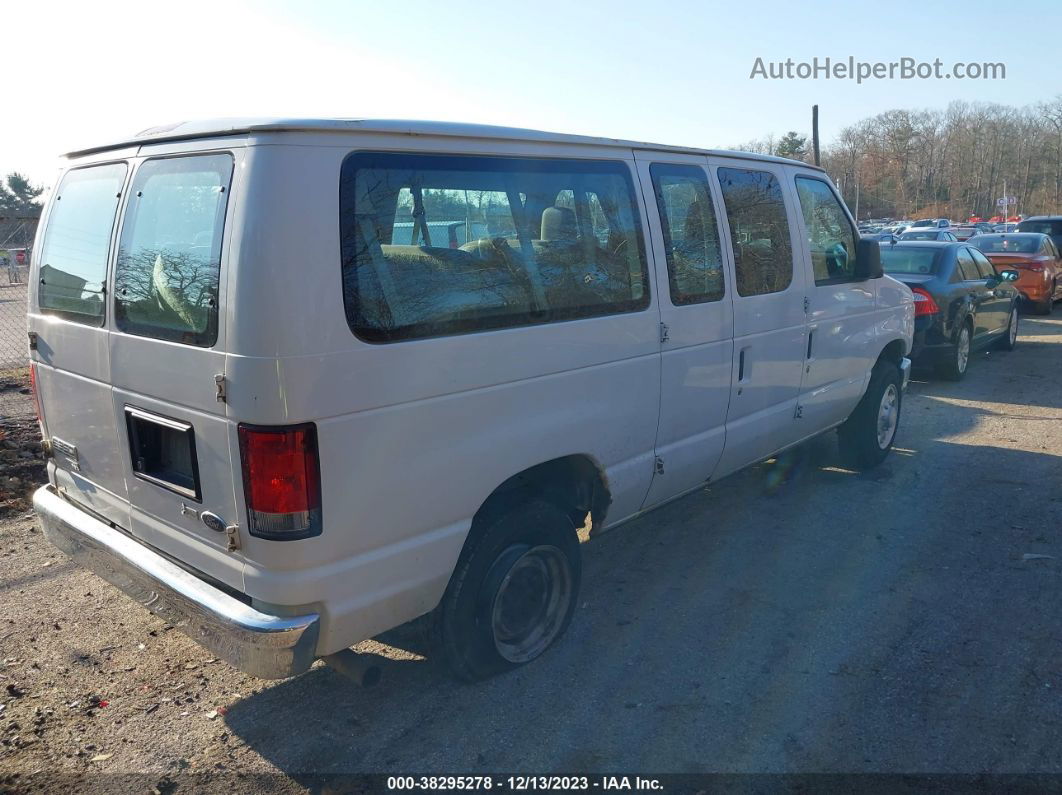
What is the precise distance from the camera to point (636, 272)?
12.9 feet

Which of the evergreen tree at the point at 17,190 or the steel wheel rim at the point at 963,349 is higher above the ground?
the evergreen tree at the point at 17,190

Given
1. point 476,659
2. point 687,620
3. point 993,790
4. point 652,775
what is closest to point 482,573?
point 476,659

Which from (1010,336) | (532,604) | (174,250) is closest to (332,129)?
(174,250)

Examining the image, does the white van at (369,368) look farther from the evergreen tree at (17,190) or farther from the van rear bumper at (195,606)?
the evergreen tree at (17,190)

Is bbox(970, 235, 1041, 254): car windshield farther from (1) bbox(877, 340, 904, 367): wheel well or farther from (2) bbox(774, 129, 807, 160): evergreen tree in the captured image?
(2) bbox(774, 129, 807, 160): evergreen tree

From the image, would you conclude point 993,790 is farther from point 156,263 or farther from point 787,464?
point 787,464

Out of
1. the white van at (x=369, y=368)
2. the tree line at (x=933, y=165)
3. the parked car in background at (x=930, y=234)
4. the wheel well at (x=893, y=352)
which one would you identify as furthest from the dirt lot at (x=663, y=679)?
the tree line at (x=933, y=165)

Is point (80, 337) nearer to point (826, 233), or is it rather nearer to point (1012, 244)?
point (826, 233)

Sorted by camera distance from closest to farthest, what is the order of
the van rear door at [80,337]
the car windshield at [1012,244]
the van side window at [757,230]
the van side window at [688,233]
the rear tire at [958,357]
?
the van rear door at [80,337] → the van side window at [688,233] → the van side window at [757,230] → the rear tire at [958,357] → the car windshield at [1012,244]

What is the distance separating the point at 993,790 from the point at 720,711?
100 centimetres

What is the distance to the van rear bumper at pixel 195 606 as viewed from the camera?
2.76 m

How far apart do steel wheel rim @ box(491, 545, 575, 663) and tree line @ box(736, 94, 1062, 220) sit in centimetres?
7680

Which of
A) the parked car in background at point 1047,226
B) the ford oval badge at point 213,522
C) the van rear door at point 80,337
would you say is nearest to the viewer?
the ford oval badge at point 213,522

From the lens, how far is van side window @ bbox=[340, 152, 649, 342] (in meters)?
2.88
